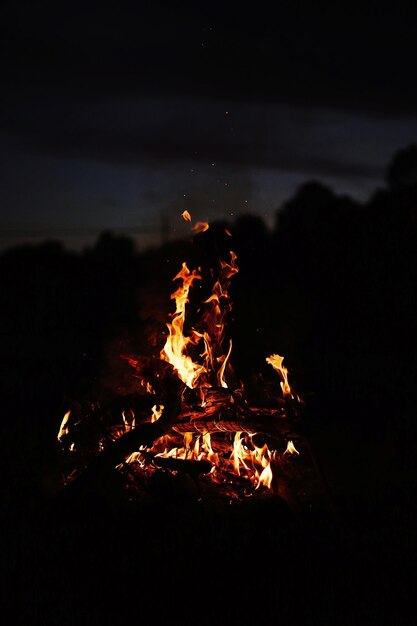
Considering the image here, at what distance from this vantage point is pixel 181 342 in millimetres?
6191

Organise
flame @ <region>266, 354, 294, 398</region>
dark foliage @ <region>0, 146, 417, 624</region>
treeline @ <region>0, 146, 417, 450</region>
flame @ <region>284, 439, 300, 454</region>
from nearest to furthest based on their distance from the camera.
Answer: dark foliage @ <region>0, 146, 417, 624</region>
flame @ <region>284, 439, 300, 454</region>
flame @ <region>266, 354, 294, 398</region>
treeline @ <region>0, 146, 417, 450</region>

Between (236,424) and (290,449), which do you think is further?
(290,449)

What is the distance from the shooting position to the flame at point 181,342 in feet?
20.1

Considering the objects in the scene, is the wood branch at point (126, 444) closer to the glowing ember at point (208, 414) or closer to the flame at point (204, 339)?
the glowing ember at point (208, 414)

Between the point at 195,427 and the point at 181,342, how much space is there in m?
0.94

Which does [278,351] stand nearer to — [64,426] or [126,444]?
[64,426]

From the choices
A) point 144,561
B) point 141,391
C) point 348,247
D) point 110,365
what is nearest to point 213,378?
point 141,391

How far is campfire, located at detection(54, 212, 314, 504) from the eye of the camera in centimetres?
520

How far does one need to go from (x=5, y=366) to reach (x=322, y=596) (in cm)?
891

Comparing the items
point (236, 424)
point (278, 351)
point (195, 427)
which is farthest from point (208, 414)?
point (278, 351)

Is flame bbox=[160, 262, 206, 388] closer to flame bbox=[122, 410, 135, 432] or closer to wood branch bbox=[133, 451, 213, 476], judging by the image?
flame bbox=[122, 410, 135, 432]

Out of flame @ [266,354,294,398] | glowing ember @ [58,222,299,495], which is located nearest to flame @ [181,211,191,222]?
glowing ember @ [58,222,299,495]

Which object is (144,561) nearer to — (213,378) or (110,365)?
(213,378)

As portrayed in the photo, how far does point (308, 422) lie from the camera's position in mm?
5434
